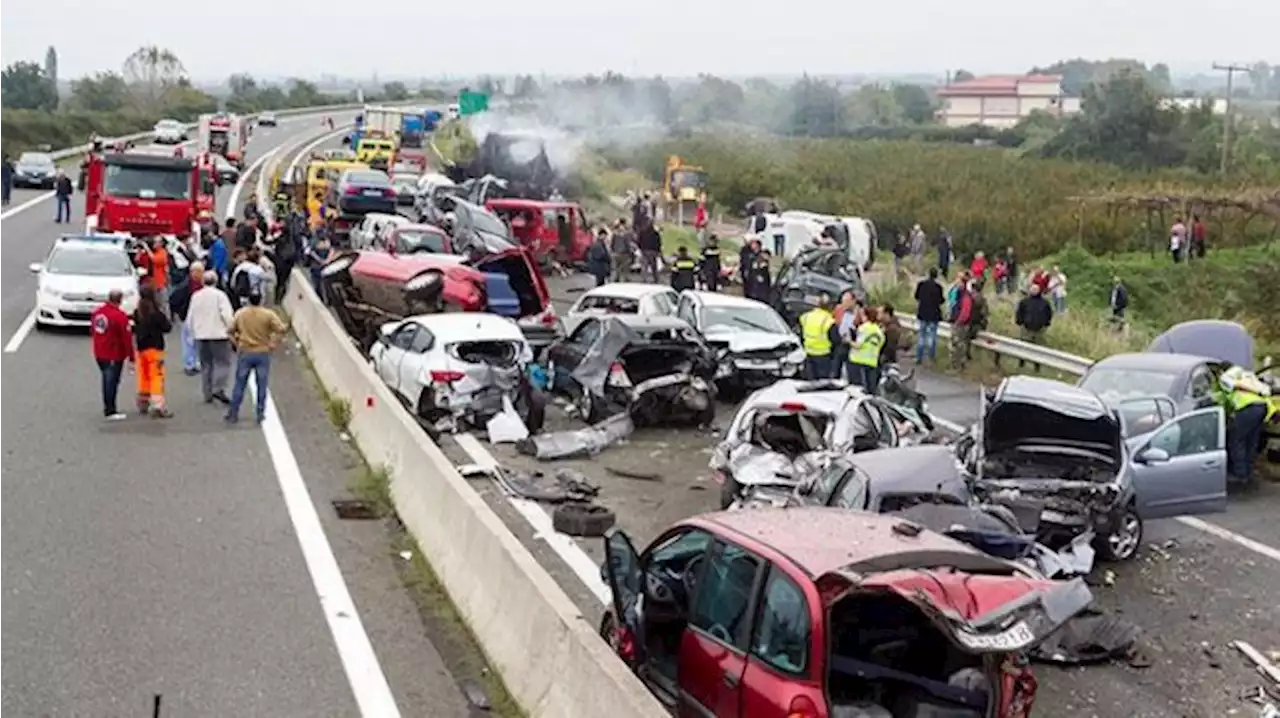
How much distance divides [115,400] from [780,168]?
62649mm

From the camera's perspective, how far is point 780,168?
79.7m

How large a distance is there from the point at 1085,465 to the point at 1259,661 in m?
3.35

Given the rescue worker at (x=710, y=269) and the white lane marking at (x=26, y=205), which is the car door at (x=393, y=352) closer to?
the rescue worker at (x=710, y=269)

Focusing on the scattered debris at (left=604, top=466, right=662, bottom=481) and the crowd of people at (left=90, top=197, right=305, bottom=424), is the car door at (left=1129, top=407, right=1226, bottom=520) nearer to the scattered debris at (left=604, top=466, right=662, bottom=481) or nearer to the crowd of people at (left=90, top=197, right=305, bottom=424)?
the scattered debris at (left=604, top=466, right=662, bottom=481)

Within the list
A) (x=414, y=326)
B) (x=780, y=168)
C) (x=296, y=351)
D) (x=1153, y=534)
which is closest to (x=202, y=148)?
(x=780, y=168)

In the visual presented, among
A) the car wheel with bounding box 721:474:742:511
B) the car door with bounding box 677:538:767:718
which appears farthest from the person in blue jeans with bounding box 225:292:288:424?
the car door with bounding box 677:538:767:718

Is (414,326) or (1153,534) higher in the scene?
(414,326)

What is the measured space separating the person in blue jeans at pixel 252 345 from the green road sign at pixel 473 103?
195 ft

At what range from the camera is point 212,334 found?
64.6 ft

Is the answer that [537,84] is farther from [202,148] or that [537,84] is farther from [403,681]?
[403,681]

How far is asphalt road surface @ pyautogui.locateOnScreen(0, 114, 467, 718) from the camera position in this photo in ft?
32.4

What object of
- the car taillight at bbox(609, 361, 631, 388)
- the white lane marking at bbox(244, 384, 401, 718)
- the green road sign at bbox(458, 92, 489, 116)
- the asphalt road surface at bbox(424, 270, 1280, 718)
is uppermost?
the green road sign at bbox(458, 92, 489, 116)

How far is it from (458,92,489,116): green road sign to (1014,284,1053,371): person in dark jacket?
52939 mm

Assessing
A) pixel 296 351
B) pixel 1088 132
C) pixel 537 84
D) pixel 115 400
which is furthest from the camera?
pixel 1088 132
